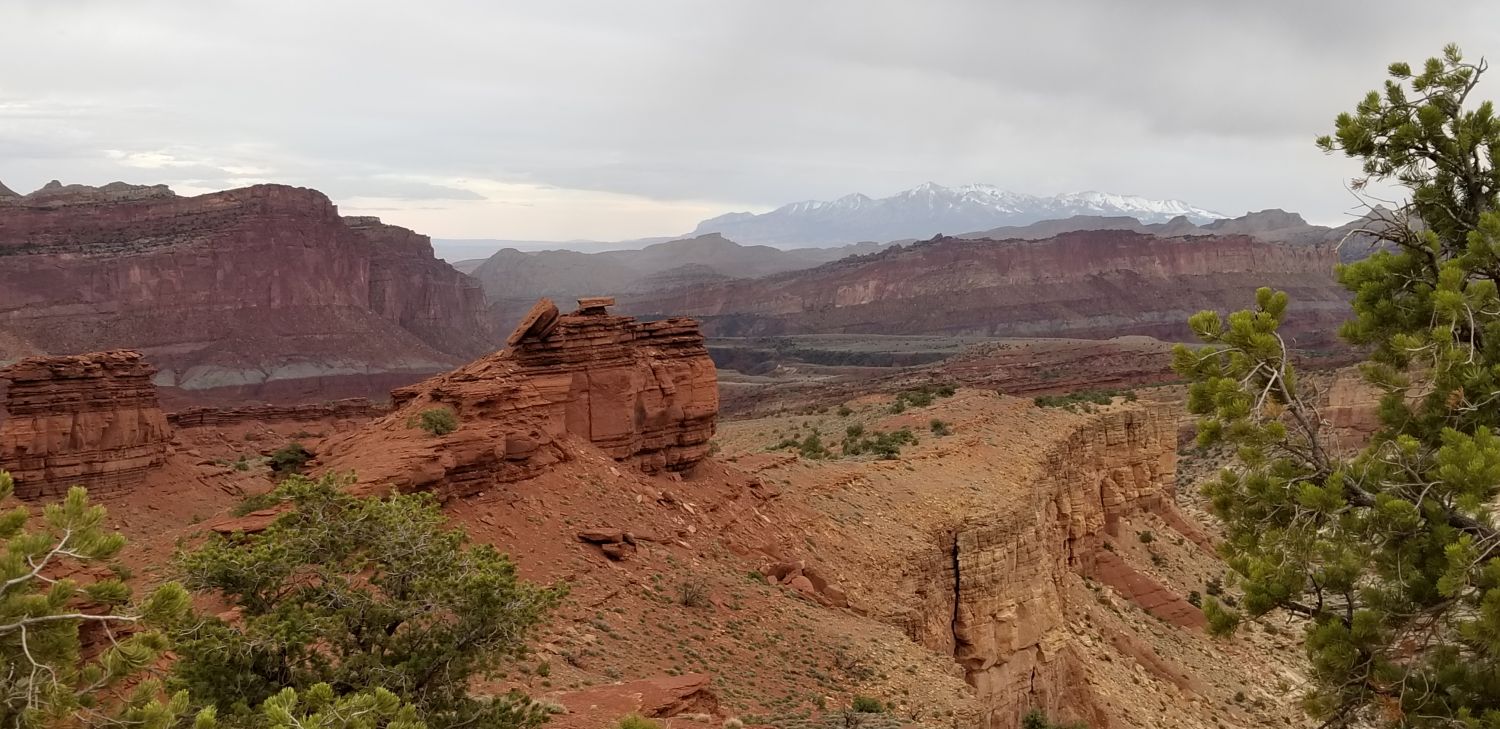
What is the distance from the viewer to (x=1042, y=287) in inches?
6875

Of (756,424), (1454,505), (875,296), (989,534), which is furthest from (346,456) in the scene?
(875,296)

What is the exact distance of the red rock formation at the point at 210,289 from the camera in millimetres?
83250

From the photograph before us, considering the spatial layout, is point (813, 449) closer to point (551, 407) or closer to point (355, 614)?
point (551, 407)

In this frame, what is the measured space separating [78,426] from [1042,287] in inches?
6216

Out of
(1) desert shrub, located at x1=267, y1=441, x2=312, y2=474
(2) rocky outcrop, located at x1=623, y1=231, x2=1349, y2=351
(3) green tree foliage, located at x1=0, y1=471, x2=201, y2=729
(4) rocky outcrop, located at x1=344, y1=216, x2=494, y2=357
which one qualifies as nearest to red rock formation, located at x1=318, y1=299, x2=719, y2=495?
(1) desert shrub, located at x1=267, y1=441, x2=312, y2=474

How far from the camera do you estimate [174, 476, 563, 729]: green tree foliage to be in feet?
30.7

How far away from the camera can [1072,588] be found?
29531 millimetres

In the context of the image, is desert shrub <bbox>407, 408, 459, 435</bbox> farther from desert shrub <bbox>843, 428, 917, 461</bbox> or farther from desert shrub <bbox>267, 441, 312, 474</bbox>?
desert shrub <bbox>843, 428, 917, 461</bbox>

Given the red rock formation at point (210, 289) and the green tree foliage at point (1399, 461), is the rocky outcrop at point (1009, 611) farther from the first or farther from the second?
the red rock formation at point (210, 289)

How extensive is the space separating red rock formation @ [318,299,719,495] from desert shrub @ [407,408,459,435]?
0.09 metres

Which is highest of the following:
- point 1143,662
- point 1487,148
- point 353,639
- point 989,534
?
point 1487,148

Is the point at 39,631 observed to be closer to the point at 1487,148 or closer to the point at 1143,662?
the point at 1487,148

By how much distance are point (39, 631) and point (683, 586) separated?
11313 mm

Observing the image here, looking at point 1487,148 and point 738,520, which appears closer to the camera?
point 1487,148
